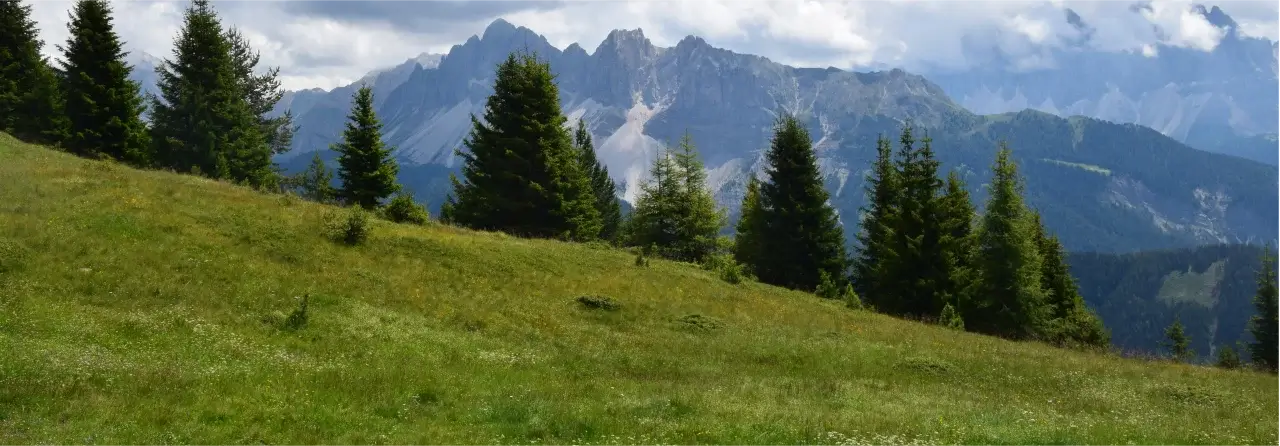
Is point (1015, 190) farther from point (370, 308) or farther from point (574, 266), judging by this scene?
point (370, 308)

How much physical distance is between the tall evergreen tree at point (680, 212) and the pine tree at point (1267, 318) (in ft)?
159

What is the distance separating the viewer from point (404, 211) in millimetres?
35062

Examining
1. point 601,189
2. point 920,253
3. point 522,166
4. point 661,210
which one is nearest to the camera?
point 920,253

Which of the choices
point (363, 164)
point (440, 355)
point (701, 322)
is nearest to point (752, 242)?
point (701, 322)

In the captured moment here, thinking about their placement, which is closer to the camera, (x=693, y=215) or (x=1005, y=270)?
(x=1005, y=270)

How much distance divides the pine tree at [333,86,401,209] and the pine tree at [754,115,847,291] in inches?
975

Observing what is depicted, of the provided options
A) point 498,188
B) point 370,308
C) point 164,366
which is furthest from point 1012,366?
point 498,188

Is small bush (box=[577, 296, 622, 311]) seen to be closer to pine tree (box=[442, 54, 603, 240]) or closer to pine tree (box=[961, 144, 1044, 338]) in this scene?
pine tree (box=[442, 54, 603, 240])

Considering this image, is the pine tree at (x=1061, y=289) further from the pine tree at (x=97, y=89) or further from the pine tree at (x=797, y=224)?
the pine tree at (x=97, y=89)

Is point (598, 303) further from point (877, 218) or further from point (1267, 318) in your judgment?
point (1267, 318)

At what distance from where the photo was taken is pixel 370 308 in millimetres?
20906

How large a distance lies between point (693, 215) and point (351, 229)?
103 ft

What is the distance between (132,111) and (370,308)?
3544cm

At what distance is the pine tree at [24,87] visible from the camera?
1756 inches
